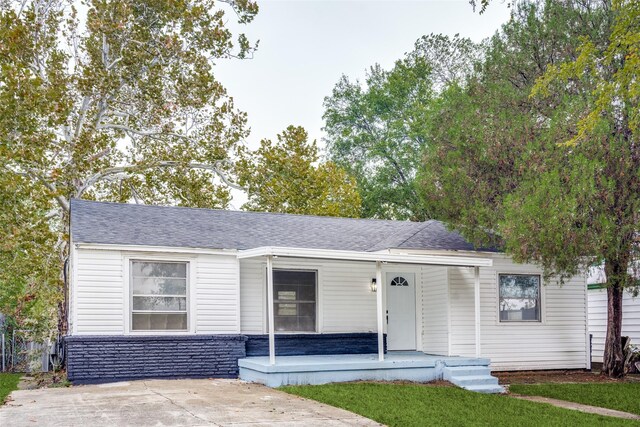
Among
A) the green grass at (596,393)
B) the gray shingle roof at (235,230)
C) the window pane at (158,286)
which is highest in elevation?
the gray shingle roof at (235,230)

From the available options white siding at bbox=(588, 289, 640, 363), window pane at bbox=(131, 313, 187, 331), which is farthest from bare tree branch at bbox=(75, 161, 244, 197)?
white siding at bbox=(588, 289, 640, 363)

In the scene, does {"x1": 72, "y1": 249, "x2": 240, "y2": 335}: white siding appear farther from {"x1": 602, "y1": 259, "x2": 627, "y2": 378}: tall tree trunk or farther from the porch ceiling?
{"x1": 602, "y1": 259, "x2": 627, "y2": 378}: tall tree trunk

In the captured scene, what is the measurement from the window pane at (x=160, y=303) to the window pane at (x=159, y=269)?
46 cm

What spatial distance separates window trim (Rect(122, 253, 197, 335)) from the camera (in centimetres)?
1333

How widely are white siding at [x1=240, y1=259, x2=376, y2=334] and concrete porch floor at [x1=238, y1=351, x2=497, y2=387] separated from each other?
1.05 metres

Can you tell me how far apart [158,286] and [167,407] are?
14.7 ft

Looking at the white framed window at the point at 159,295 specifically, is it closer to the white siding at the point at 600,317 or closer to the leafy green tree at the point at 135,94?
the leafy green tree at the point at 135,94

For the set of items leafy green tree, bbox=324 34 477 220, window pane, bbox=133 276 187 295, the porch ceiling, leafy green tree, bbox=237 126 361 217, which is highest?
leafy green tree, bbox=324 34 477 220

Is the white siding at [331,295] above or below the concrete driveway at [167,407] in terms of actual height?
above

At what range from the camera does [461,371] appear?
13.3m

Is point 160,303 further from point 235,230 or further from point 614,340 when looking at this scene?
point 614,340

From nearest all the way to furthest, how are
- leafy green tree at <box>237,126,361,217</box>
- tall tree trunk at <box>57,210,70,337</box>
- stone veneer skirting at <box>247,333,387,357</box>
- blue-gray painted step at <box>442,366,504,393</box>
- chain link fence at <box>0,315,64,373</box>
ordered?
blue-gray painted step at <box>442,366,504,393</box> → stone veneer skirting at <box>247,333,387,357</box> → tall tree trunk at <box>57,210,70,337</box> → chain link fence at <box>0,315,64,373</box> → leafy green tree at <box>237,126,361,217</box>

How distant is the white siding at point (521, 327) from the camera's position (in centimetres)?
1505

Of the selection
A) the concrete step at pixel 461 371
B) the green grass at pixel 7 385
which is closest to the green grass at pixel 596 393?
the concrete step at pixel 461 371
